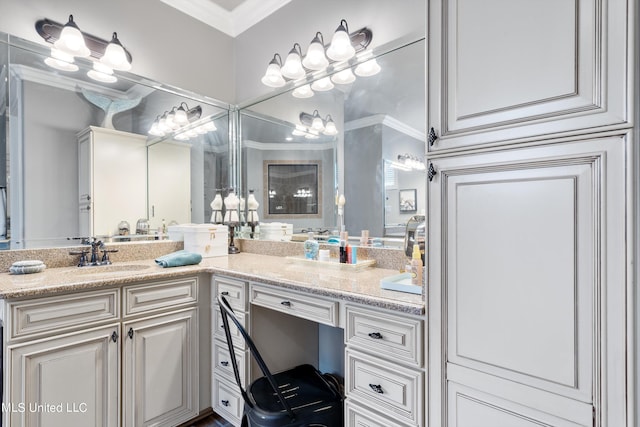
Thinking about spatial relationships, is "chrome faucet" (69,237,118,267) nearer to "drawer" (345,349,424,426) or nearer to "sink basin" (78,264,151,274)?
"sink basin" (78,264,151,274)

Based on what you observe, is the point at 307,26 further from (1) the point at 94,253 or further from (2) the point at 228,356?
(2) the point at 228,356

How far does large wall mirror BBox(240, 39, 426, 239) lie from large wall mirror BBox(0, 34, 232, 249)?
1.73ft

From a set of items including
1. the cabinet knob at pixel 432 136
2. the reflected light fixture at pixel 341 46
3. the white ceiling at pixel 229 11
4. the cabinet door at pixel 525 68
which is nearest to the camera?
the cabinet door at pixel 525 68

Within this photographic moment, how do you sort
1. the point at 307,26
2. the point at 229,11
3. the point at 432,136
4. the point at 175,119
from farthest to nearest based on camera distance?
the point at 229,11 < the point at 175,119 < the point at 307,26 < the point at 432,136

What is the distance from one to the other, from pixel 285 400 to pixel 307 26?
218 cm

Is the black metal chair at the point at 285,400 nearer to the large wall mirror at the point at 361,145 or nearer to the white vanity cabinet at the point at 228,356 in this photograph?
the white vanity cabinet at the point at 228,356

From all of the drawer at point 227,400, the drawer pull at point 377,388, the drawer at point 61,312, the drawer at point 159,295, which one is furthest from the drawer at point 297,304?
the drawer at point 61,312

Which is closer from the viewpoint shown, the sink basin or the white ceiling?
the sink basin

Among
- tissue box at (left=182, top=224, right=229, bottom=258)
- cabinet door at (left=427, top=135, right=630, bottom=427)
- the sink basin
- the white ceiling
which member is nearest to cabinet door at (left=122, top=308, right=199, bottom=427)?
the sink basin

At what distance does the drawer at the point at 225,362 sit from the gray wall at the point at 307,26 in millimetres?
1789

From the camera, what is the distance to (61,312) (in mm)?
1405

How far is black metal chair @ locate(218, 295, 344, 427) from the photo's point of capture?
4.15ft

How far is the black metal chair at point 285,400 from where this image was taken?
126cm

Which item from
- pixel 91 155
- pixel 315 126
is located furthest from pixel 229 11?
pixel 91 155
